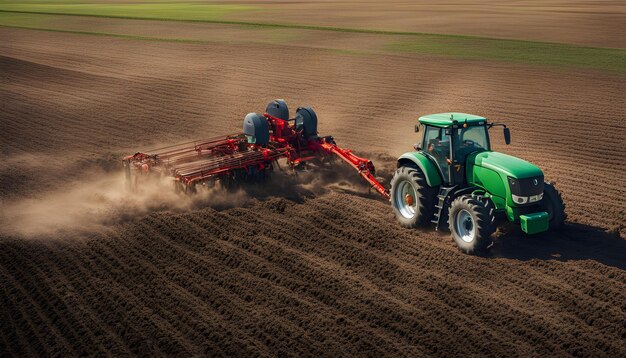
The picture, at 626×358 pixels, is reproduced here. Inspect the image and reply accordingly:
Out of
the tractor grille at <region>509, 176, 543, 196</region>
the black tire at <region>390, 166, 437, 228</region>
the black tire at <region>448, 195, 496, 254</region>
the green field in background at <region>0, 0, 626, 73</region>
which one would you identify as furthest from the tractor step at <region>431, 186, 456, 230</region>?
the green field in background at <region>0, 0, 626, 73</region>

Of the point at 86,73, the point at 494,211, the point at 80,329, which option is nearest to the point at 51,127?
the point at 86,73

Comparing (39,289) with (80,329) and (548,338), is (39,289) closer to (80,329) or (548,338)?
(80,329)

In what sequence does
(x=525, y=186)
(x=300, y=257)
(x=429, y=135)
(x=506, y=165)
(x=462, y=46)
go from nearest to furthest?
1. (x=525, y=186)
2. (x=506, y=165)
3. (x=300, y=257)
4. (x=429, y=135)
5. (x=462, y=46)

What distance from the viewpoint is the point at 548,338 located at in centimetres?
923

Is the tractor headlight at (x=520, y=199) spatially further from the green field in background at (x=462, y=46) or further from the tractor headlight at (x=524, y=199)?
the green field in background at (x=462, y=46)

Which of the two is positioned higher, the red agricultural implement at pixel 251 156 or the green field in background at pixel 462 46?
the green field in background at pixel 462 46

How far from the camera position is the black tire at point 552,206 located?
478 inches

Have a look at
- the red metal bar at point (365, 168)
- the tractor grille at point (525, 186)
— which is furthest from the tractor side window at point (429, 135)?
the tractor grille at point (525, 186)

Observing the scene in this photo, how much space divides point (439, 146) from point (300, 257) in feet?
11.0

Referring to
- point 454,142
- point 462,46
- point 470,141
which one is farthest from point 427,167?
point 462,46

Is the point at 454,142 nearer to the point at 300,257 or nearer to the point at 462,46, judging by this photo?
the point at 300,257

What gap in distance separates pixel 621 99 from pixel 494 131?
557 centimetres

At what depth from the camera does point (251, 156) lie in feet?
51.6

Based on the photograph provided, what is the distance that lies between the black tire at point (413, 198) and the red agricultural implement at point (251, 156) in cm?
78
